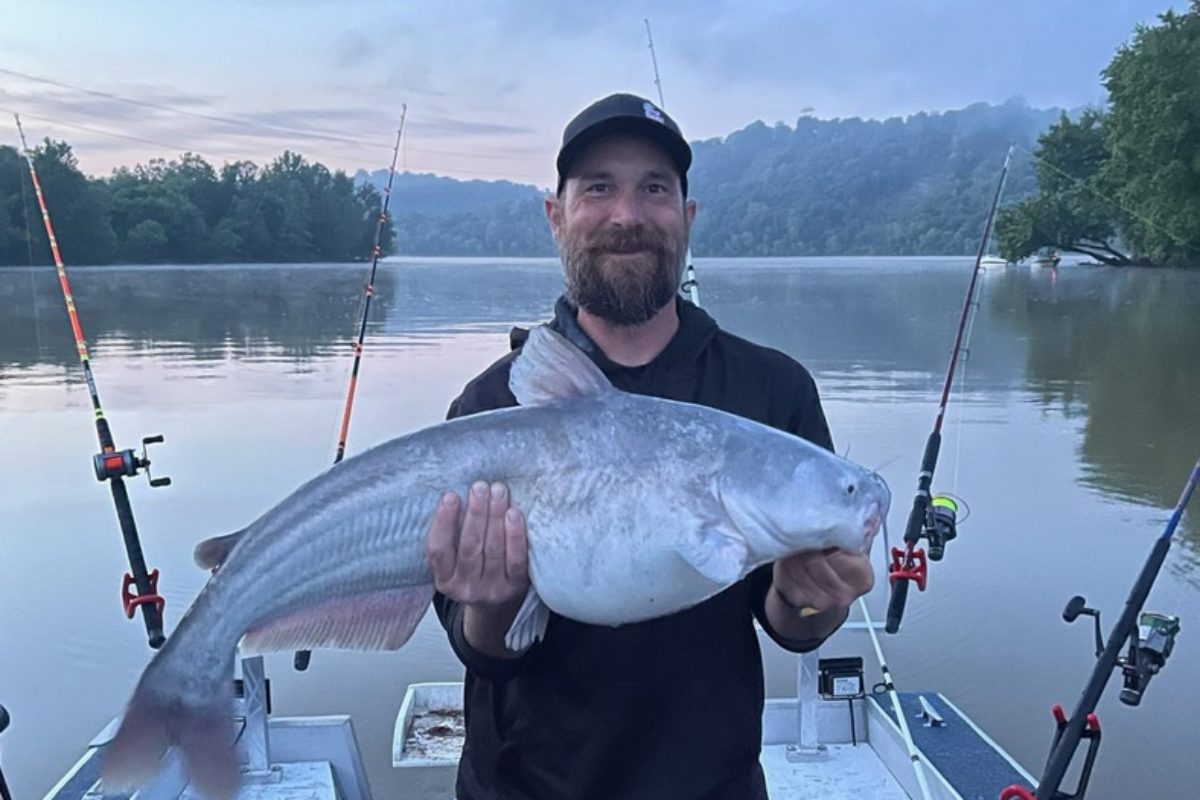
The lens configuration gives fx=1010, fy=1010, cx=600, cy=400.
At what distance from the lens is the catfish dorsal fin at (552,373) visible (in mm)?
2225

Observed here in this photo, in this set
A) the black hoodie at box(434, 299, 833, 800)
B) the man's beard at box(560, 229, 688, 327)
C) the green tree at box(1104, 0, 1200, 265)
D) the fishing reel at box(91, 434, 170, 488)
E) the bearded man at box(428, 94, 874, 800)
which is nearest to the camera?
the bearded man at box(428, 94, 874, 800)

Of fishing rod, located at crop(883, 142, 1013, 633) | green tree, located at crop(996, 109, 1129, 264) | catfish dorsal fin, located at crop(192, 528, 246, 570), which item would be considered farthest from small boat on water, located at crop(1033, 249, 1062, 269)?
catfish dorsal fin, located at crop(192, 528, 246, 570)

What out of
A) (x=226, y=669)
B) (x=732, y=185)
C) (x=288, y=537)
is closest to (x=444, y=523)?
(x=288, y=537)

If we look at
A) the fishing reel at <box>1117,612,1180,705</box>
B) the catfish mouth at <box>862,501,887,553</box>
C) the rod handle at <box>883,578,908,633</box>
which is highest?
the catfish mouth at <box>862,501,887,553</box>

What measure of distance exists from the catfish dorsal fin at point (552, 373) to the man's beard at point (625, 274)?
1.14 feet

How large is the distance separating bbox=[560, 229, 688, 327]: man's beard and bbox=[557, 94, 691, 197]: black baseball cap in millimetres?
246

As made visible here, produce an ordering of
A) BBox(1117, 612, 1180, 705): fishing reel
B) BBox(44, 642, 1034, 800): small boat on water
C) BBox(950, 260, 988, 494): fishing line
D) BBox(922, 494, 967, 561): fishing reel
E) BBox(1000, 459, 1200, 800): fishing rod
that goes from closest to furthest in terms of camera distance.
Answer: BBox(1000, 459, 1200, 800): fishing rod → BBox(1117, 612, 1180, 705): fishing reel → BBox(44, 642, 1034, 800): small boat on water → BBox(922, 494, 967, 561): fishing reel → BBox(950, 260, 988, 494): fishing line

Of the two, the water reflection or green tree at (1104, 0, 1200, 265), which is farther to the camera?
green tree at (1104, 0, 1200, 265)

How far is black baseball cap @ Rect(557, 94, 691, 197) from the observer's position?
265 centimetres

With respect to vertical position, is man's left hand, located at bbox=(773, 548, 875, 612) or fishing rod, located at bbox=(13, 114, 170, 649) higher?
man's left hand, located at bbox=(773, 548, 875, 612)

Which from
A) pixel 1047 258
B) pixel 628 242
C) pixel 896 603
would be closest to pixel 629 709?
pixel 628 242

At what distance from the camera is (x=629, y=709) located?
238 centimetres

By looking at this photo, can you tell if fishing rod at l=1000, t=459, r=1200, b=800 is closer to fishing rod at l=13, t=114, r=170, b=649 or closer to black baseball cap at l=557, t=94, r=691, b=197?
black baseball cap at l=557, t=94, r=691, b=197

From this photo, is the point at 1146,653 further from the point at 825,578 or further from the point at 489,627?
the point at 489,627
